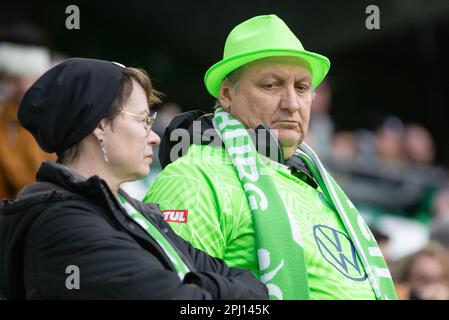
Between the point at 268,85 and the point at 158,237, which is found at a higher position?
the point at 268,85

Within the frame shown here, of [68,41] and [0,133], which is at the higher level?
[68,41]

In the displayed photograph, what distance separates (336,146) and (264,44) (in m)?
5.38

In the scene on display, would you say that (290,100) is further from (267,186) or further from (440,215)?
(440,215)

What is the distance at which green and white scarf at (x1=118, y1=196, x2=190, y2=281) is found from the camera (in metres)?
3.03

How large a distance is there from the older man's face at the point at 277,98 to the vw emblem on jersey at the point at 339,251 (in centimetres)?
41

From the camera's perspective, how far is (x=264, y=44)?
387 centimetres

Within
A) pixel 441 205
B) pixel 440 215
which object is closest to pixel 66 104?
pixel 440 215

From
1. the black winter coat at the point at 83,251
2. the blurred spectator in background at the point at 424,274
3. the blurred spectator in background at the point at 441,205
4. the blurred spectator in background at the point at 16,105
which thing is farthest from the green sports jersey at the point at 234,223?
the blurred spectator in background at the point at 441,205

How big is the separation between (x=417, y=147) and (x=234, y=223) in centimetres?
678

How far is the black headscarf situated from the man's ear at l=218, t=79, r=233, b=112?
0.98m

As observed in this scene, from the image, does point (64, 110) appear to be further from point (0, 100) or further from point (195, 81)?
point (195, 81)

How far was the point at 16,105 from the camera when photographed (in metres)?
5.60
